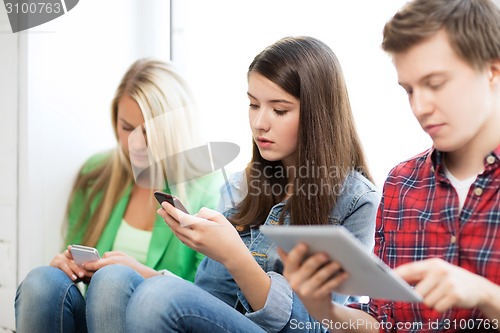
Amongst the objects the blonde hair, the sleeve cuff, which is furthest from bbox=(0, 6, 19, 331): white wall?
the sleeve cuff

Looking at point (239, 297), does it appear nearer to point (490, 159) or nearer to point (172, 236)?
point (172, 236)

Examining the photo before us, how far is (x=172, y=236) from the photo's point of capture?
1.63 m

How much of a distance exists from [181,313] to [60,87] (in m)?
0.96

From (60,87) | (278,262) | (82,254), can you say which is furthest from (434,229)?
(60,87)

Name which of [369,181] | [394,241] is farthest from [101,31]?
[394,241]

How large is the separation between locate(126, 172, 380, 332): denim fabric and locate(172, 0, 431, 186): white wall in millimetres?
248

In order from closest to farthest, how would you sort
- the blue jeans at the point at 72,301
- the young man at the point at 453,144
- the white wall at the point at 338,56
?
the young man at the point at 453,144
the blue jeans at the point at 72,301
the white wall at the point at 338,56

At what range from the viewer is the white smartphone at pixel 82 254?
150cm

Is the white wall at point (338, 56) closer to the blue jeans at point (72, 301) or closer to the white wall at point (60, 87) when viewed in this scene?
the white wall at point (60, 87)

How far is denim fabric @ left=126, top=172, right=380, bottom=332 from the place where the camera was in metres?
1.17

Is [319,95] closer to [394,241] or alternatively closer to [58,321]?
[394,241]

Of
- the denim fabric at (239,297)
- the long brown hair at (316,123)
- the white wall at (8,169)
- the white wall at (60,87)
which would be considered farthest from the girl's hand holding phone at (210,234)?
the white wall at (8,169)

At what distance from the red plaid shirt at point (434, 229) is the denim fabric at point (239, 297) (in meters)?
0.18

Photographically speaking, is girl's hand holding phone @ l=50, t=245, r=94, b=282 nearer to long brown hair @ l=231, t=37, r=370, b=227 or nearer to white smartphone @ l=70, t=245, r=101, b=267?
white smartphone @ l=70, t=245, r=101, b=267
